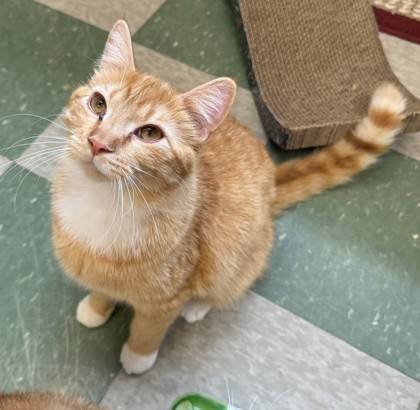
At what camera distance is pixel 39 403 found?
80cm

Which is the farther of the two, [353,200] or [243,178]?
[353,200]

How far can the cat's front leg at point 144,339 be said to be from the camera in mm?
1076

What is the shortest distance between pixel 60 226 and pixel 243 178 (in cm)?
42

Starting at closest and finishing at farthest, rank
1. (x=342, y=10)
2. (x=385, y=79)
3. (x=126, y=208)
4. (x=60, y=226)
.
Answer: (x=126, y=208)
(x=60, y=226)
(x=385, y=79)
(x=342, y=10)

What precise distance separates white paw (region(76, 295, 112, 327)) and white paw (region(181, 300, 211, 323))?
199 millimetres

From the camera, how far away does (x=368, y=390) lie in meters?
1.25

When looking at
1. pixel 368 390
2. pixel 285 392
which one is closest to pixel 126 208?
pixel 285 392

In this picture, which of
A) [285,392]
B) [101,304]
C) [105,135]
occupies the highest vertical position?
[105,135]

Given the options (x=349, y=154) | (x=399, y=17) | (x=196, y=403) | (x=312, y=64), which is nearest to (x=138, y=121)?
(x=196, y=403)

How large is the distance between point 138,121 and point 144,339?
527mm

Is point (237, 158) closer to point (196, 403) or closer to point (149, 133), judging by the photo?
point (149, 133)

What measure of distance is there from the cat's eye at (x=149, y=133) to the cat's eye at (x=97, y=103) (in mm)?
72

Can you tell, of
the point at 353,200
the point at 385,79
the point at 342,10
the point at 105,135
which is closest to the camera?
the point at 105,135

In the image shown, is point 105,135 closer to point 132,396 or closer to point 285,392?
point 132,396
